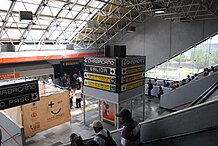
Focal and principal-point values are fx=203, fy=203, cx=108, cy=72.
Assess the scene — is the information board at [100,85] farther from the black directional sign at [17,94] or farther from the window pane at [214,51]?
the window pane at [214,51]

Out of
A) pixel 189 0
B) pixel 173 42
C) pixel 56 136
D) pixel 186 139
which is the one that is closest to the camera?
pixel 186 139

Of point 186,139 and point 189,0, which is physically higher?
point 189,0

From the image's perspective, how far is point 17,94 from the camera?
505 centimetres

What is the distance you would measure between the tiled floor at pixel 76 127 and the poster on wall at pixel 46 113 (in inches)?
13.2

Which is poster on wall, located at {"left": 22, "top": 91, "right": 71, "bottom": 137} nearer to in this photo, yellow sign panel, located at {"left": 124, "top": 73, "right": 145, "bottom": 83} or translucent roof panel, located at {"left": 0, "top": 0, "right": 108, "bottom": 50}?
yellow sign panel, located at {"left": 124, "top": 73, "right": 145, "bottom": 83}

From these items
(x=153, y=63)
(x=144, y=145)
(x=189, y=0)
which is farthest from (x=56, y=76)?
(x=144, y=145)

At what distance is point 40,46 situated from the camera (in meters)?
14.7

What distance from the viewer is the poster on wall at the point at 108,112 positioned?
8.87 m

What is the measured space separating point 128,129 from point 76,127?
635 cm

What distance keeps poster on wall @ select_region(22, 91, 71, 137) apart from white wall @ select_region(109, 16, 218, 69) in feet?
33.0

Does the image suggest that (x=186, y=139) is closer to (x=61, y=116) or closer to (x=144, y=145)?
(x=144, y=145)

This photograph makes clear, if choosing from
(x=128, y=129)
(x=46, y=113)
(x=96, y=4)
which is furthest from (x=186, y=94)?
(x=128, y=129)

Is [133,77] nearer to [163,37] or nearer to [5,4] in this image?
[5,4]

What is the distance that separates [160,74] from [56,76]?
909 cm
